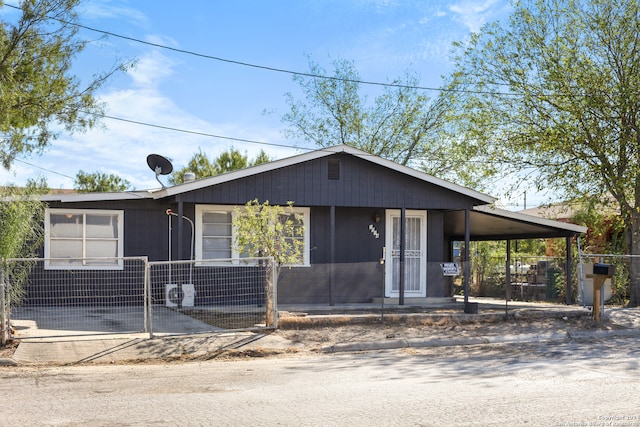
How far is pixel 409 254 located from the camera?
61.5 ft

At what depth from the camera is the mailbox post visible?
15055 mm

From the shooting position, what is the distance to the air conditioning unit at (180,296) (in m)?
15.2

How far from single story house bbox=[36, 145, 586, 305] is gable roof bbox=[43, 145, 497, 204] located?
3 cm

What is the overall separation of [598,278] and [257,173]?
819 cm

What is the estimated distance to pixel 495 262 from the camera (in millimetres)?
24766

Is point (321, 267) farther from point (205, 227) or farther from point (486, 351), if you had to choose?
point (486, 351)

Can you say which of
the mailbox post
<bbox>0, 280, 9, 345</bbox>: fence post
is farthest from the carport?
<bbox>0, 280, 9, 345</bbox>: fence post

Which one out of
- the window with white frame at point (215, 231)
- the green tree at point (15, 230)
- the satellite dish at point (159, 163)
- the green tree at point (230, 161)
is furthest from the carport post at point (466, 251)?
the green tree at point (230, 161)

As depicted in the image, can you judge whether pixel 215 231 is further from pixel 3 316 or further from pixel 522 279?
pixel 522 279

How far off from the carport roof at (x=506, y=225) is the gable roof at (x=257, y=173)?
1506mm

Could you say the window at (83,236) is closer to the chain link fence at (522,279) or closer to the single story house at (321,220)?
the single story house at (321,220)

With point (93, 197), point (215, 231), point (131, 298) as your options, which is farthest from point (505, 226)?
point (93, 197)

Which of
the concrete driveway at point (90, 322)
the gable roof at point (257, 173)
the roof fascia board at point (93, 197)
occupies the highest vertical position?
the gable roof at point (257, 173)

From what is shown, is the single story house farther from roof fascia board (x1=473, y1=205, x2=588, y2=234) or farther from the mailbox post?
the mailbox post
